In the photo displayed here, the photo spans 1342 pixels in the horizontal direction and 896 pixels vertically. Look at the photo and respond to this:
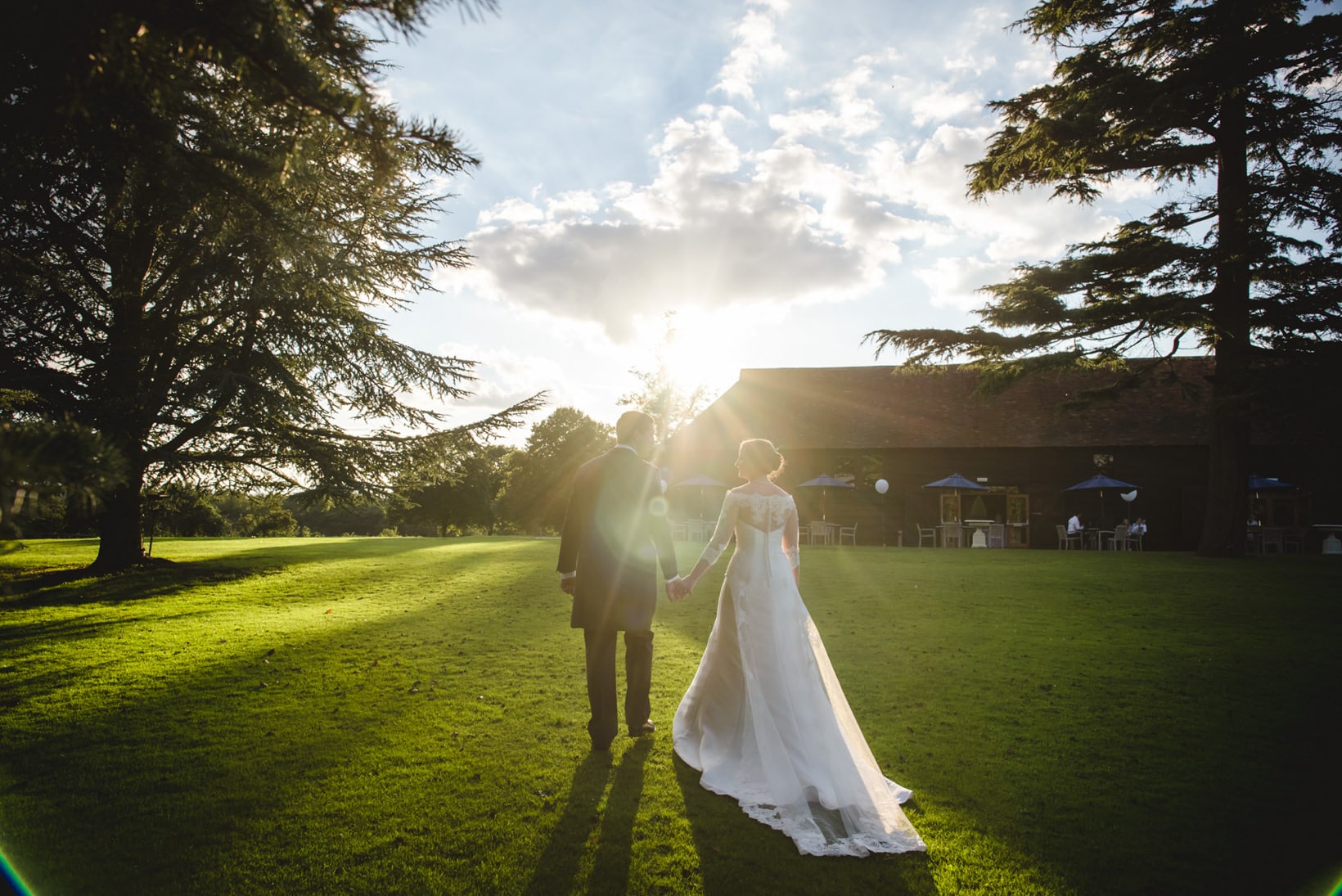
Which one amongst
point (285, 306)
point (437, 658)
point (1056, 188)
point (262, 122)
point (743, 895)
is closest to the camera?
point (743, 895)

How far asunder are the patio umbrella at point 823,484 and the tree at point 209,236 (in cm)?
1433

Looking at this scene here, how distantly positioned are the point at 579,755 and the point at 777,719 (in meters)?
1.50

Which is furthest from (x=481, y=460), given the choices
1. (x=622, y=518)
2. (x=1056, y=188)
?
(x=1056, y=188)

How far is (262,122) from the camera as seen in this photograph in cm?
429

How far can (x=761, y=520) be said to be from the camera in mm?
5102

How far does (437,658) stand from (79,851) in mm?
4147

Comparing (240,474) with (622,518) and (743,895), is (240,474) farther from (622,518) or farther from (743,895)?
(743,895)

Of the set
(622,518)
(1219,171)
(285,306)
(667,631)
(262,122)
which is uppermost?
(1219,171)

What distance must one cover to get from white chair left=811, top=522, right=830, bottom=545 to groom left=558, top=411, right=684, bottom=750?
21898 mm

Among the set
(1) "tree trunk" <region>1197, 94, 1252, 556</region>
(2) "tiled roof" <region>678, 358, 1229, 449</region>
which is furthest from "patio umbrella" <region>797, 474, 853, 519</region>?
(1) "tree trunk" <region>1197, 94, 1252, 556</region>

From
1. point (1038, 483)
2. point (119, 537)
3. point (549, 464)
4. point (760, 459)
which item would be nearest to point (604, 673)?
point (760, 459)

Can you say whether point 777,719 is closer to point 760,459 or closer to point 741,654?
point 741,654

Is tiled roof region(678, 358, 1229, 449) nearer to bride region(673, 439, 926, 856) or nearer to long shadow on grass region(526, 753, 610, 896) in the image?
bride region(673, 439, 926, 856)

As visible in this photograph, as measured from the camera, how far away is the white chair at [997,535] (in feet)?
84.0
